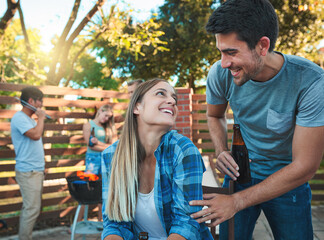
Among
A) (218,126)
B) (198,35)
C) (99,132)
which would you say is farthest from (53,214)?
(198,35)

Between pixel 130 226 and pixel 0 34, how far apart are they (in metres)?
5.03

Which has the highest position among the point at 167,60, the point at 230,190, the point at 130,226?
the point at 167,60

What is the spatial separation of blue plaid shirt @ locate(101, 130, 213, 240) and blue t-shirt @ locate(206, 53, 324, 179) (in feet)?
1.55

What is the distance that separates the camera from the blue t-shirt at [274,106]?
1.81 m

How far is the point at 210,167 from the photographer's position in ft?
14.7

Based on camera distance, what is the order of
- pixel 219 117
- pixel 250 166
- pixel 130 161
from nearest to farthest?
pixel 130 161, pixel 250 166, pixel 219 117

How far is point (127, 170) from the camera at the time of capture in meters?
2.00

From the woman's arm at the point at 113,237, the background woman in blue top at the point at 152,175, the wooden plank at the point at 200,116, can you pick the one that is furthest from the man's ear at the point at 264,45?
the wooden plank at the point at 200,116

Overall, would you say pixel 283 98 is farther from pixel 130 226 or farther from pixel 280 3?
pixel 280 3

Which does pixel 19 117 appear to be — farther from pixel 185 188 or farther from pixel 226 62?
pixel 226 62

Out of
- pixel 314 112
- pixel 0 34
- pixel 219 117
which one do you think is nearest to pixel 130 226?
pixel 219 117

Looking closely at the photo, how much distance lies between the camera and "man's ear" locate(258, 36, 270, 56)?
5.84 ft

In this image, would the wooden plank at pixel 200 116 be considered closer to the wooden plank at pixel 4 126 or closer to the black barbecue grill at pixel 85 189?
the black barbecue grill at pixel 85 189

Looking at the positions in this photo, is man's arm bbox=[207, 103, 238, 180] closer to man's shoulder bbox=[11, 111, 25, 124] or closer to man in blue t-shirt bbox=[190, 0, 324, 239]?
man in blue t-shirt bbox=[190, 0, 324, 239]
